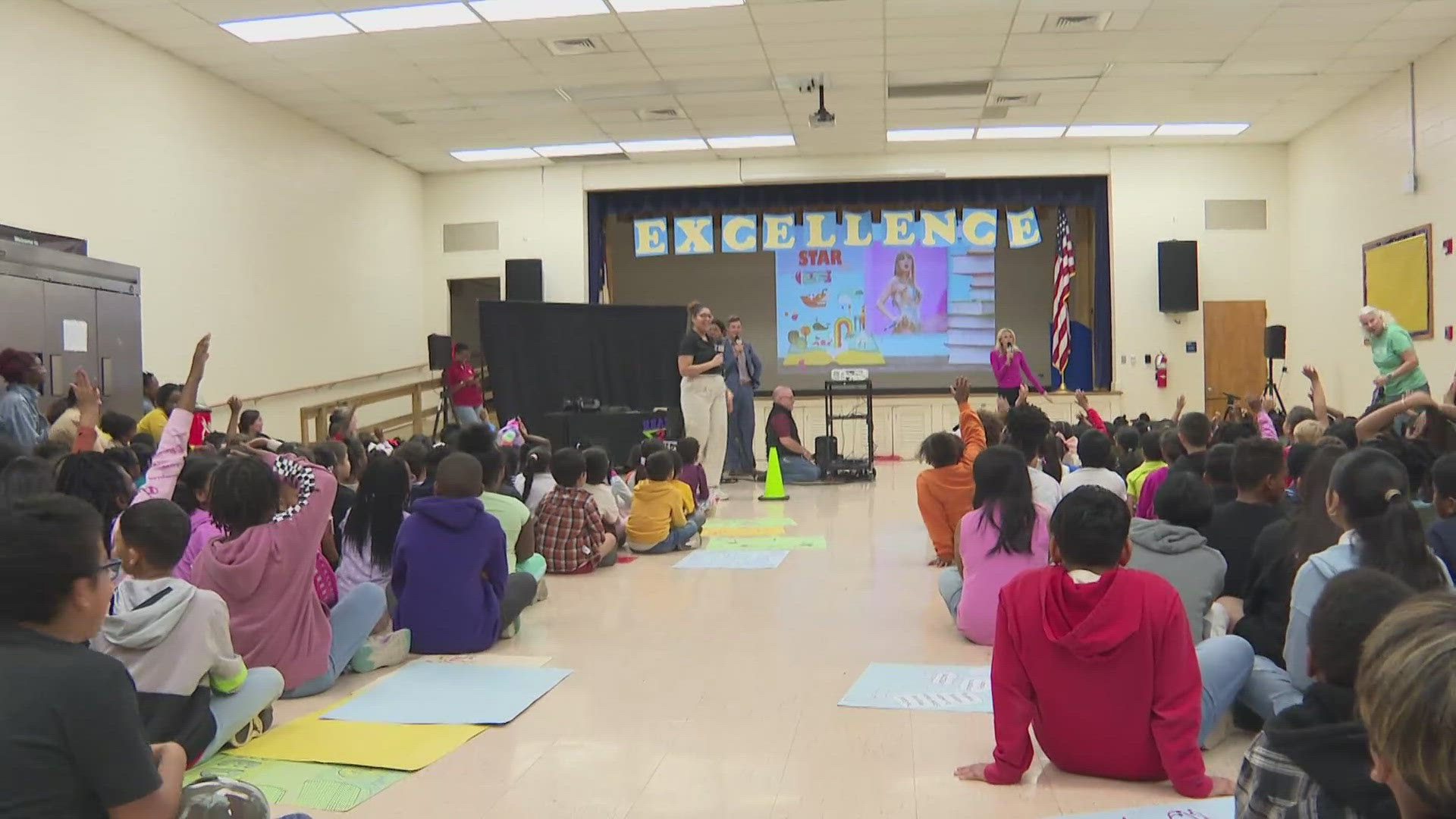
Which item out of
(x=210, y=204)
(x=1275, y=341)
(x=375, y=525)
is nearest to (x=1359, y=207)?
(x=1275, y=341)

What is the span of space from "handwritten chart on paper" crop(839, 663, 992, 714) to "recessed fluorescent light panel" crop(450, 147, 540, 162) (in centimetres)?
973

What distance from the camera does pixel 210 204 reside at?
907 centimetres

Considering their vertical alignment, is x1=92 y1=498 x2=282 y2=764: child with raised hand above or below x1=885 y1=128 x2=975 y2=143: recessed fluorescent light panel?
below

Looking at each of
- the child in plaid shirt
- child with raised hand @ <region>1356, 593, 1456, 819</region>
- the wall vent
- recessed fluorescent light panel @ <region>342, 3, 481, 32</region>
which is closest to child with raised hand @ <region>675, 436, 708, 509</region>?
the child in plaid shirt

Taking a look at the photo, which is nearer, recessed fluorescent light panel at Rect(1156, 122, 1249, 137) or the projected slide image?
recessed fluorescent light panel at Rect(1156, 122, 1249, 137)

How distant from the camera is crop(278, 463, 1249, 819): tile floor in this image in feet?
8.17

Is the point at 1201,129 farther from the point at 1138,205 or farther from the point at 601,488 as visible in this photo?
the point at 601,488

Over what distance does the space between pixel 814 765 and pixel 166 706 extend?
1.49m

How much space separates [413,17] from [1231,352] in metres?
9.33

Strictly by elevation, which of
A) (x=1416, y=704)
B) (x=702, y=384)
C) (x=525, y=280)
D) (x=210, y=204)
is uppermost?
(x=210, y=204)

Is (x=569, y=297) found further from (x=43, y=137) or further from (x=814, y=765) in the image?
(x=814, y=765)

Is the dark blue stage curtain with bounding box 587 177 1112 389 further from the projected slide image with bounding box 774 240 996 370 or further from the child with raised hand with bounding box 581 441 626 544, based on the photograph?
the child with raised hand with bounding box 581 441 626 544

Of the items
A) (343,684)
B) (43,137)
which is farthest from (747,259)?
(343,684)

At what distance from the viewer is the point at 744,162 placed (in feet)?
42.5
